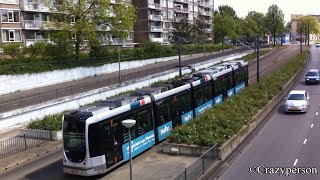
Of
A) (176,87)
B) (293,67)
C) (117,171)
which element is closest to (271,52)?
(293,67)

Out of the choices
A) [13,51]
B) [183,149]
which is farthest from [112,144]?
[13,51]

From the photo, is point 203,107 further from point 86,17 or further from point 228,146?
point 86,17

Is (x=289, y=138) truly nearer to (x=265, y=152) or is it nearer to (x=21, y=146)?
(x=265, y=152)

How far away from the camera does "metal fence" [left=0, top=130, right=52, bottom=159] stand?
2434cm

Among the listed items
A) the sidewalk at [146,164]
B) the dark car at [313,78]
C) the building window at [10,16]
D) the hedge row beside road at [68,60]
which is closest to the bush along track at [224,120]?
the sidewalk at [146,164]

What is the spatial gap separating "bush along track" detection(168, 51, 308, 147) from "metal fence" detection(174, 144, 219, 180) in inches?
44.5

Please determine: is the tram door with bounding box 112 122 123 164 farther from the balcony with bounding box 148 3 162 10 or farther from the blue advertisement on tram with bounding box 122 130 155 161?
the balcony with bounding box 148 3 162 10

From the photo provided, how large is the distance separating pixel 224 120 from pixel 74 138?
33.0ft

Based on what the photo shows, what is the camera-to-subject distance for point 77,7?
50.3 m

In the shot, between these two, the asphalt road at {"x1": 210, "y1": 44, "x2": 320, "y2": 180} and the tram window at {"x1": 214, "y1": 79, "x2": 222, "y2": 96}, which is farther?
the tram window at {"x1": 214, "y1": 79, "x2": 222, "y2": 96}

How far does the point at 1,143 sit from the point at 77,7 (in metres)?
27.9

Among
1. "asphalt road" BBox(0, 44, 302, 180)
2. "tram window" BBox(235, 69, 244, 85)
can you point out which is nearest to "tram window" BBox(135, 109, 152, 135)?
"asphalt road" BBox(0, 44, 302, 180)

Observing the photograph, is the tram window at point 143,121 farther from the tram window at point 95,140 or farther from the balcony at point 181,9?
the balcony at point 181,9

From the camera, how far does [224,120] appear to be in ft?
81.0
